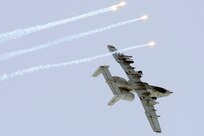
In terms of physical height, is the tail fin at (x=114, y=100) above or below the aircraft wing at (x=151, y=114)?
above

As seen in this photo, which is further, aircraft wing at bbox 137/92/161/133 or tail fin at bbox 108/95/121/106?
tail fin at bbox 108/95/121/106

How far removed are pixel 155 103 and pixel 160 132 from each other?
9656 mm

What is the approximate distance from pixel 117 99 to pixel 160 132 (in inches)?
533

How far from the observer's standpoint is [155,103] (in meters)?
200

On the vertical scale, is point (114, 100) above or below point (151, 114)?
above

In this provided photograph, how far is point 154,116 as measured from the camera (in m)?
196

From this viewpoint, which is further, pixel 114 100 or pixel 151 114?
pixel 114 100

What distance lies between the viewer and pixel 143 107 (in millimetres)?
199375

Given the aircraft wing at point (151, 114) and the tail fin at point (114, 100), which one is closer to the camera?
the aircraft wing at point (151, 114)

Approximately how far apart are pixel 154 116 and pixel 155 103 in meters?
4.51

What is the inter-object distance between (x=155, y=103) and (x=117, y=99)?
950cm

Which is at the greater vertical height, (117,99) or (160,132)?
(117,99)

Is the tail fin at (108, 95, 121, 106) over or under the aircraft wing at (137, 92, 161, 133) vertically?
over

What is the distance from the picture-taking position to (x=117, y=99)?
650 ft
